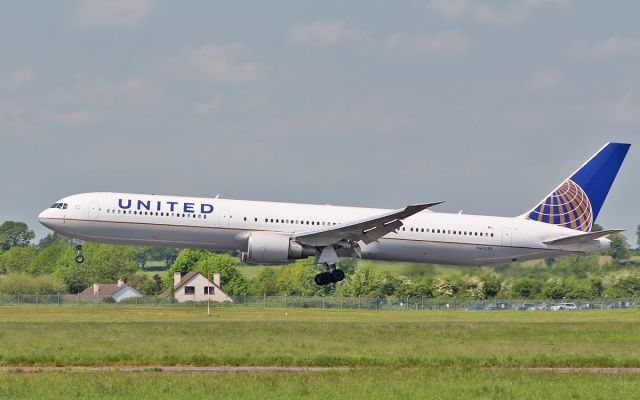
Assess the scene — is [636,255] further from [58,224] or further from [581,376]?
[581,376]

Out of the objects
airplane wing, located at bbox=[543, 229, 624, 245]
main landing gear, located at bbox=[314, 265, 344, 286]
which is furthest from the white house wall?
airplane wing, located at bbox=[543, 229, 624, 245]

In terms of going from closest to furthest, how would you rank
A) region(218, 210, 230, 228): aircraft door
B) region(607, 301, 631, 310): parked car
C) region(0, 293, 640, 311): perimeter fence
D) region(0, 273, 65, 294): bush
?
region(218, 210, 230, 228): aircraft door
region(0, 293, 640, 311): perimeter fence
region(607, 301, 631, 310): parked car
region(0, 273, 65, 294): bush

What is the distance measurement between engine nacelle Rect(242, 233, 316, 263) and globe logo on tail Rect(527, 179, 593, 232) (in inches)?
563

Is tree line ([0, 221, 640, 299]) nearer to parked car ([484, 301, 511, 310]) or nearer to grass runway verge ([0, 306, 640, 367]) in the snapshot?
parked car ([484, 301, 511, 310])

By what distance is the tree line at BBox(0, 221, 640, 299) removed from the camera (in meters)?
57.5

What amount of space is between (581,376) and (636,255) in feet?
148

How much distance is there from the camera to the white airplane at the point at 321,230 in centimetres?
4847

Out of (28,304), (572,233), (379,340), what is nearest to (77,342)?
(379,340)

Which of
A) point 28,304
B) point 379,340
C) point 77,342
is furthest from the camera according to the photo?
point 28,304

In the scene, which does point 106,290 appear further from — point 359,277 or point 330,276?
point 330,276

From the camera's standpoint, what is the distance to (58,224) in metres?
49.3

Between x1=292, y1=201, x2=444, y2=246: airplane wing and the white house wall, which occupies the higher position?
→ x1=292, y1=201, x2=444, y2=246: airplane wing

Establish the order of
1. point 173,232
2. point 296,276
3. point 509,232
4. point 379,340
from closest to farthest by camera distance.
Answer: point 379,340 → point 173,232 → point 509,232 → point 296,276

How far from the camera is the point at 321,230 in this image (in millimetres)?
48656
